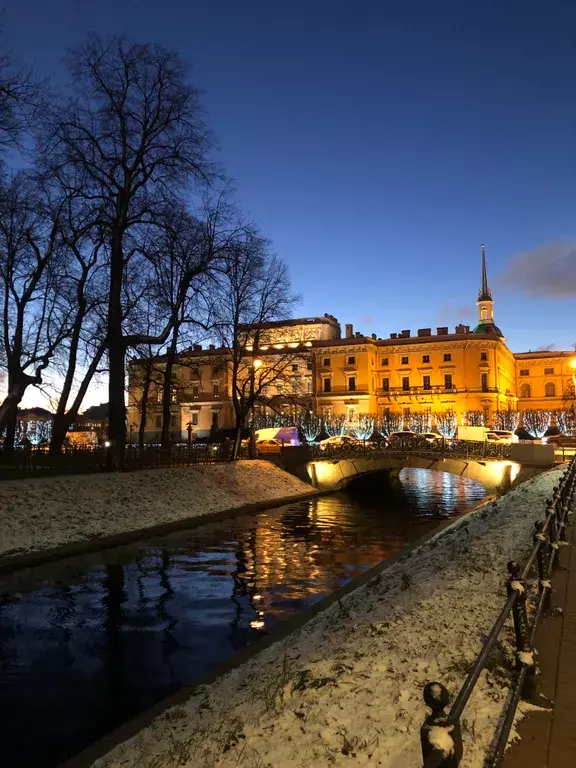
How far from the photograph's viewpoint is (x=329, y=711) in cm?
573

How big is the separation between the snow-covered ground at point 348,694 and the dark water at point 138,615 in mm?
1403

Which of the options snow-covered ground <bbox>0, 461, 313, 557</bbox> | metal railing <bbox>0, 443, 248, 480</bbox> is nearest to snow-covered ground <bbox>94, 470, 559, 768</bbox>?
snow-covered ground <bbox>0, 461, 313, 557</bbox>

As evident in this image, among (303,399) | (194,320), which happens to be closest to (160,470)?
(194,320)

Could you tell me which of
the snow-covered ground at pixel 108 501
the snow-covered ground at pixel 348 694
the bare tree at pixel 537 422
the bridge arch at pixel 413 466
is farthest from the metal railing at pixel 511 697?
the bare tree at pixel 537 422

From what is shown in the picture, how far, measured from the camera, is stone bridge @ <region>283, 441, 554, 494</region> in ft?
125

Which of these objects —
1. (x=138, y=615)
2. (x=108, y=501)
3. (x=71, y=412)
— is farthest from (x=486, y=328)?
(x=138, y=615)

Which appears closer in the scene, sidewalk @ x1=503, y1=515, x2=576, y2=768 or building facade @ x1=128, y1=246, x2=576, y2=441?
sidewalk @ x1=503, y1=515, x2=576, y2=768

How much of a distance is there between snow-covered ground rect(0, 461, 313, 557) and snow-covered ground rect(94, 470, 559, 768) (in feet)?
40.5

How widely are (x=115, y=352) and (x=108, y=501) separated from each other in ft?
Answer: 23.7

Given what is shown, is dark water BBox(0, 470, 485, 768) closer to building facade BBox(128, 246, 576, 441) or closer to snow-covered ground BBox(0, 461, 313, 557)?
snow-covered ground BBox(0, 461, 313, 557)

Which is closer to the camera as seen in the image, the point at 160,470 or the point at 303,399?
the point at 160,470

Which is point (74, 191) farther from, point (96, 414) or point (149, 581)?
point (96, 414)

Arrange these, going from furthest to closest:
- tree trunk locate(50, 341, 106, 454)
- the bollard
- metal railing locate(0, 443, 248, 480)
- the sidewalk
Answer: tree trunk locate(50, 341, 106, 454) → metal railing locate(0, 443, 248, 480) → the sidewalk → the bollard

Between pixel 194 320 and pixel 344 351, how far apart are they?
66120mm
